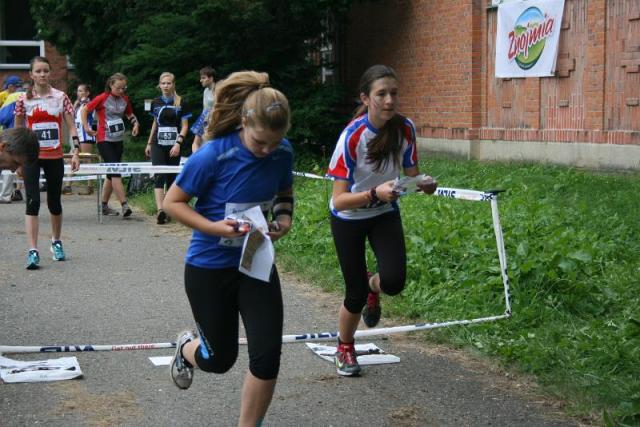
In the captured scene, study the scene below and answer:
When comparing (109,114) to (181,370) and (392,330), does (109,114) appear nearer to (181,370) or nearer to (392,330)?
(392,330)

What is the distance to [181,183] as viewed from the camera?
4.86 m

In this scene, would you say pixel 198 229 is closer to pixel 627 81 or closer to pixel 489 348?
pixel 489 348

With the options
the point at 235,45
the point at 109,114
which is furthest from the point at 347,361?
the point at 235,45

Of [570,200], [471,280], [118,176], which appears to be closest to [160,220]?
[118,176]

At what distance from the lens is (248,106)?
4758 mm

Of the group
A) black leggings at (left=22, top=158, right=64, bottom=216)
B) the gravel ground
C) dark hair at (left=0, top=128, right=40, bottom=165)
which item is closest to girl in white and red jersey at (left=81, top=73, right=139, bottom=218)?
black leggings at (left=22, top=158, right=64, bottom=216)

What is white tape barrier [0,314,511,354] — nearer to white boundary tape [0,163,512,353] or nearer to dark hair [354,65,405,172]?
white boundary tape [0,163,512,353]

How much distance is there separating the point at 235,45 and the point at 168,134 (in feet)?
18.6

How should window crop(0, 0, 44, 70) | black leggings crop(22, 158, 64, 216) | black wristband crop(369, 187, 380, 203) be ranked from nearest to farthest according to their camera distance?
black wristband crop(369, 187, 380, 203) → black leggings crop(22, 158, 64, 216) → window crop(0, 0, 44, 70)

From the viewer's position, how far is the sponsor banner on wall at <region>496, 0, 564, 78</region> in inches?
598

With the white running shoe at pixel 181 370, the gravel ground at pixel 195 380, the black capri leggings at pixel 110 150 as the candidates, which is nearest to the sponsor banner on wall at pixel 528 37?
the black capri leggings at pixel 110 150

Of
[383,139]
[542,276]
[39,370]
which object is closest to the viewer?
[383,139]

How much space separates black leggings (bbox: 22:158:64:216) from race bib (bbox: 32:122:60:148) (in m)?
0.17

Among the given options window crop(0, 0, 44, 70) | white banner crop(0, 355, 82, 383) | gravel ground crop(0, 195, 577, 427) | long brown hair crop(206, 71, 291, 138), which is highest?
window crop(0, 0, 44, 70)
